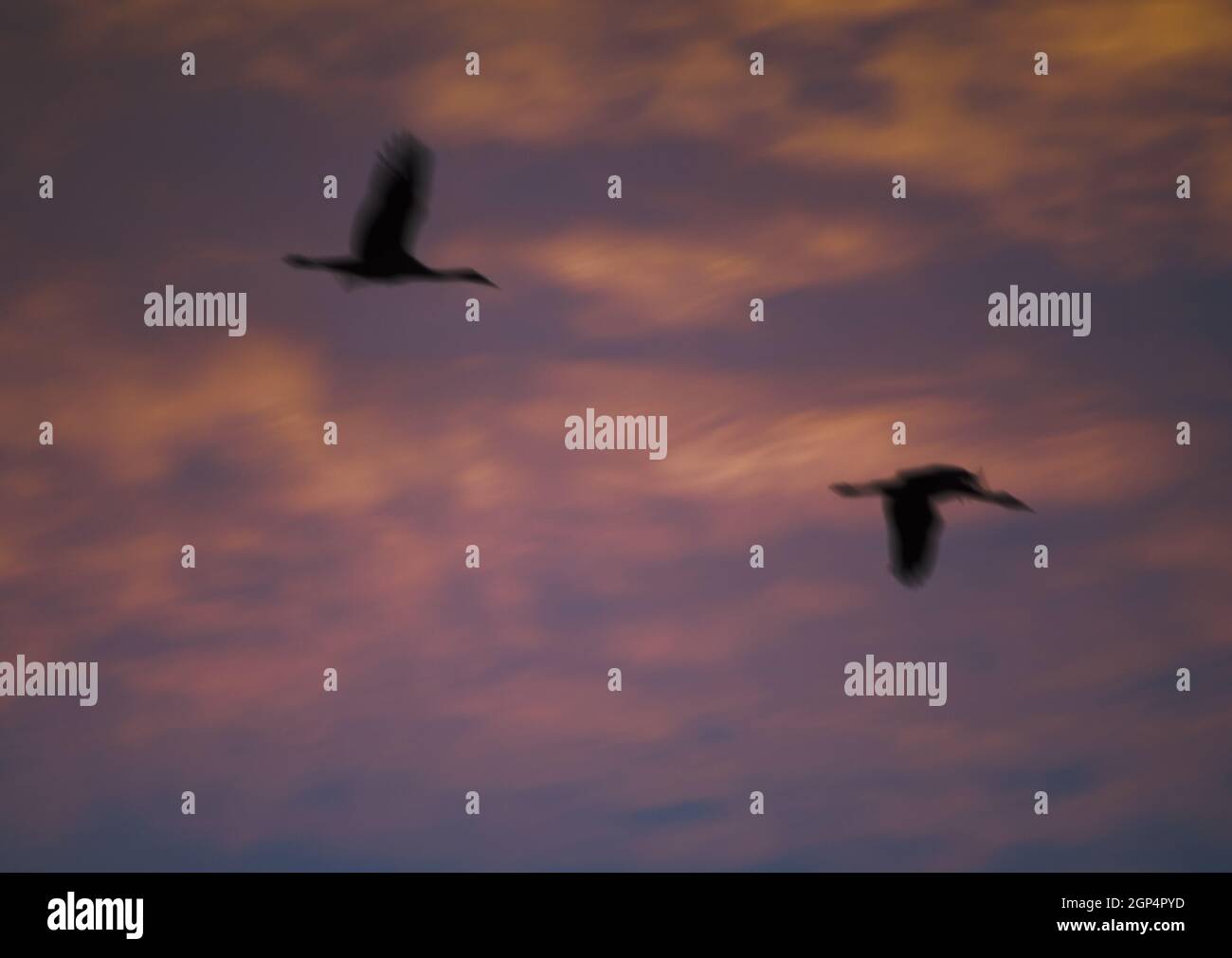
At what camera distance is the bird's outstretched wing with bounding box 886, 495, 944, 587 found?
1065 centimetres

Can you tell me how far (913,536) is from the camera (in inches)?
422

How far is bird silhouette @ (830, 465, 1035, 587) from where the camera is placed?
10594 millimetres

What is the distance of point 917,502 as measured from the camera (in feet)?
34.9

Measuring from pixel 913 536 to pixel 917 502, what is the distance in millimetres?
195

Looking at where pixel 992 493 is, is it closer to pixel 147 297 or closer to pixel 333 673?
pixel 333 673

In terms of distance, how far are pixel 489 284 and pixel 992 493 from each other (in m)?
2.71

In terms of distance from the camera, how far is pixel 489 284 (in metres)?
10.5

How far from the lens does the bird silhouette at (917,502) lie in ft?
34.8

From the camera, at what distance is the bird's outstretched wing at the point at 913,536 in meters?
10.6
